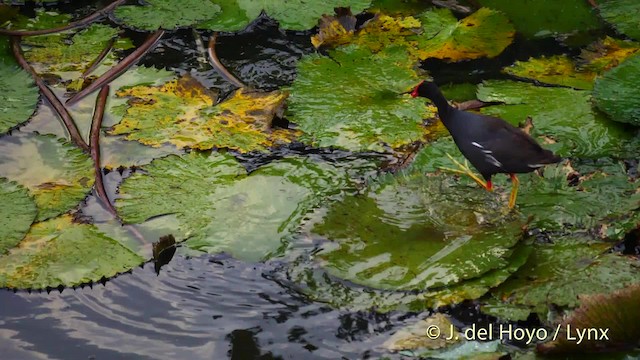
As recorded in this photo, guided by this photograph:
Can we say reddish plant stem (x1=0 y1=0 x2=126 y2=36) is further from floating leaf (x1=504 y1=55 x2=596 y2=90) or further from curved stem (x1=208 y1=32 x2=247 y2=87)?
floating leaf (x1=504 y1=55 x2=596 y2=90)

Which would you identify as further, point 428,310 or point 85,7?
point 85,7

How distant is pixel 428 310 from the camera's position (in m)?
3.09

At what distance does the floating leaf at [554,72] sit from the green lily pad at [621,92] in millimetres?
259

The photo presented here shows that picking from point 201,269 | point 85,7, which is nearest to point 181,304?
point 201,269

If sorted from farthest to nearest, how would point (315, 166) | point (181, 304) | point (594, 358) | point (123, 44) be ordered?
point (123, 44), point (315, 166), point (181, 304), point (594, 358)

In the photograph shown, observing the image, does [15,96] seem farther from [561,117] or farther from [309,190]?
[561,117]

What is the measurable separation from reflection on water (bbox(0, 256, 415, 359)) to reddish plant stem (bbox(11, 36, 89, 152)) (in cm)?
99

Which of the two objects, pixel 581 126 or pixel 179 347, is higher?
pixel 581 126

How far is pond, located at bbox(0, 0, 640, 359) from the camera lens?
3.06 meters

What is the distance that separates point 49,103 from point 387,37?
198 cm

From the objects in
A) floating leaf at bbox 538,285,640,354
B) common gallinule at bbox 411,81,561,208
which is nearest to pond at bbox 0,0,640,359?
floating leaf at bbox 538,285,640,354

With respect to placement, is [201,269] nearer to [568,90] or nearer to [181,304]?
[181,304]

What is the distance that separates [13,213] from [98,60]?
141 centimetres

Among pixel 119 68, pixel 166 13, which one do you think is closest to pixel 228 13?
pixel 166 13
